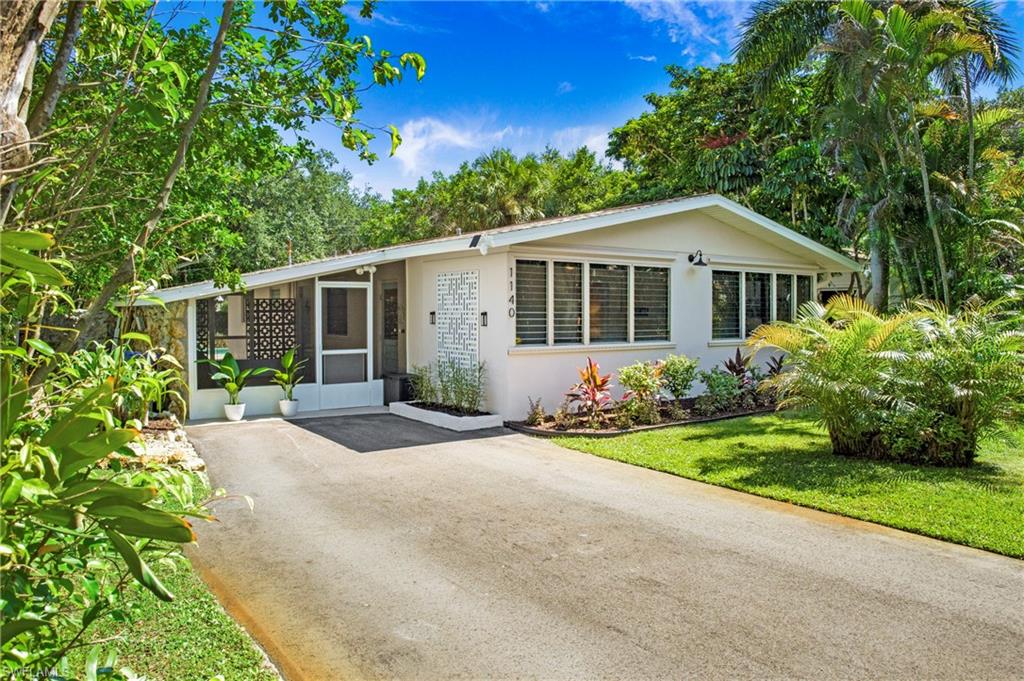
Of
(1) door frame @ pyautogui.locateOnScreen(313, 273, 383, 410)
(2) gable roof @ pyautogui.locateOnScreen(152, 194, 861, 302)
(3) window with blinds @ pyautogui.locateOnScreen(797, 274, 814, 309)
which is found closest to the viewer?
(2) gable roof @ pyautogui.locateOnScreen(152, 194, 861, 302)

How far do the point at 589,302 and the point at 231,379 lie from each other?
6.26m

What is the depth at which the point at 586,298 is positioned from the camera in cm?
1170

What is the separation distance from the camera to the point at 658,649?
3.73 meters

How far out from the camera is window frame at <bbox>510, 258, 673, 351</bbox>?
10933 millimetres

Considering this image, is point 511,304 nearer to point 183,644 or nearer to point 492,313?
point 492,313

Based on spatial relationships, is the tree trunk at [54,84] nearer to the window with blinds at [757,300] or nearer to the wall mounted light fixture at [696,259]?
the wall mounted light fixture at [696,259]

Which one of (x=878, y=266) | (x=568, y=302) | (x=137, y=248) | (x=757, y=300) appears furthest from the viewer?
(x=757, y=300)

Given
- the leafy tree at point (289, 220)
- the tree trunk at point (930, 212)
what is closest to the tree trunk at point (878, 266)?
the tree trunk at point (930, 212)

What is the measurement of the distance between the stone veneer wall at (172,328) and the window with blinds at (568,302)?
20.4 feet

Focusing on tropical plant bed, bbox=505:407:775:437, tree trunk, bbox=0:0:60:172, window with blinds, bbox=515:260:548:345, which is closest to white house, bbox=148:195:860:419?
window with blinds, bbox=515:260:548:345

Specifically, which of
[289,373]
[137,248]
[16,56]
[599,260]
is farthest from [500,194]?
[16,56]

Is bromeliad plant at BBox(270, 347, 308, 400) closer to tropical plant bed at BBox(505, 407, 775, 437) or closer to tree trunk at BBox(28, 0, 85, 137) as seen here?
tropical plant bed at BBox(505, 407, 775, 437)

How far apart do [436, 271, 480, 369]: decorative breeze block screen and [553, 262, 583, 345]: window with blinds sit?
137 cm

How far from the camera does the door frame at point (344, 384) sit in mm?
12492
